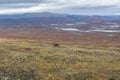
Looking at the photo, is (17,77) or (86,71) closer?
(17,77)

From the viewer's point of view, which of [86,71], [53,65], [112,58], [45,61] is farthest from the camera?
[112,58]

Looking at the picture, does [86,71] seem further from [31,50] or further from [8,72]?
[31,50]

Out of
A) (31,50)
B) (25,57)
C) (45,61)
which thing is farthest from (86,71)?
(31,50)

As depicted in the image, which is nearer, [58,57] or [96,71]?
[96,71]

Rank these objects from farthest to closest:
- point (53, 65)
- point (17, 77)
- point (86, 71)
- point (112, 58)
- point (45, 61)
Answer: point (112, 58) → point (45, 61) → point (53, 65) → point (86, 71) → point (17, 77)

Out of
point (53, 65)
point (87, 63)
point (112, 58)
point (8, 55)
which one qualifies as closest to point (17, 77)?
point (53, 65)

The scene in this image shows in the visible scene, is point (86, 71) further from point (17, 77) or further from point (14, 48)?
point (14, 48)
